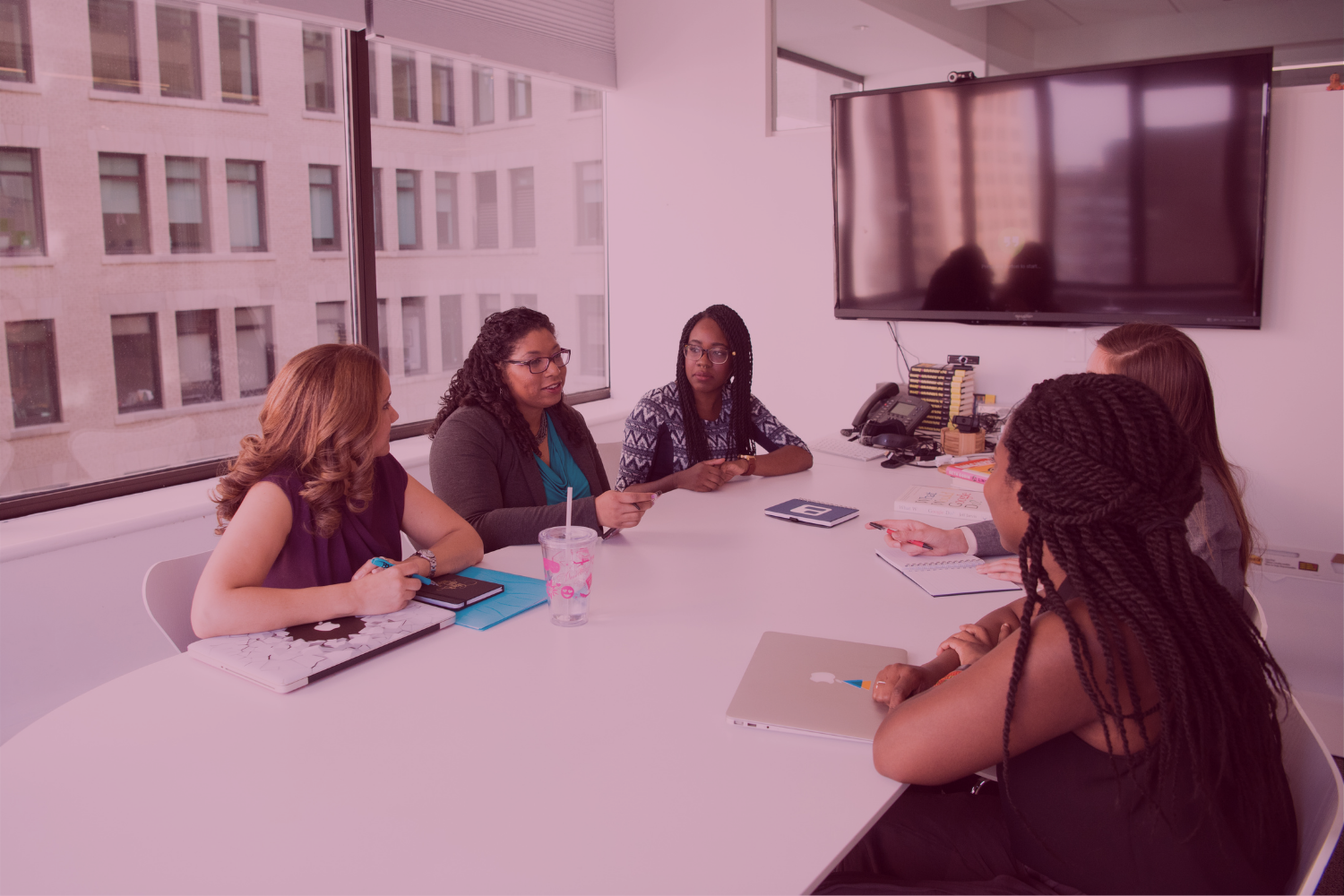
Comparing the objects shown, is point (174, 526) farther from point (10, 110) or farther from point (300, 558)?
point (300, 558)

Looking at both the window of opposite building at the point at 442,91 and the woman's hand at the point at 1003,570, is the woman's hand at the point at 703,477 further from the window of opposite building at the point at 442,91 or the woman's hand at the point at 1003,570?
the window of opposite building at the point at 442,91

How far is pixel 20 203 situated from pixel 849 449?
2.59 m

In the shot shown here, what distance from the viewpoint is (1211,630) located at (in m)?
1.05

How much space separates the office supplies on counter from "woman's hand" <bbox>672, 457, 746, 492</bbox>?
637 mm

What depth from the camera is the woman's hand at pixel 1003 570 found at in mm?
1793

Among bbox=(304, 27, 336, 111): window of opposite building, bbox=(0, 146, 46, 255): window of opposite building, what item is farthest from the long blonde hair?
bbox=(304, 27, 336, 111): window of opposite building

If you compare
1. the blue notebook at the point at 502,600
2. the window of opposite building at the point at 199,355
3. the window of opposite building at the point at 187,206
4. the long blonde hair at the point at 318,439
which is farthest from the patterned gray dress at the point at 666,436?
the window of opposite building at the point at 187,206

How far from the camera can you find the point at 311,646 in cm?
143

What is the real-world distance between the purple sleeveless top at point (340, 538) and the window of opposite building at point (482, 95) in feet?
8.86

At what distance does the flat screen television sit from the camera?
297 centimetres

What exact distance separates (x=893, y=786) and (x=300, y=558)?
1.10 meters

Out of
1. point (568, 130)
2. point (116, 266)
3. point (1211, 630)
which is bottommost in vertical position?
point (1211, 630)

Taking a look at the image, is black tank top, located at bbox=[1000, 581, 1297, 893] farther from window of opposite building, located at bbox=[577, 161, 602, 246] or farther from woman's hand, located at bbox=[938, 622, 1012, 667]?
window of opposite building, located at bbox=[577, 161, 602, 246]

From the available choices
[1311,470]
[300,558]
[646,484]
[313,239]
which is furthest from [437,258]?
[1311,470]
